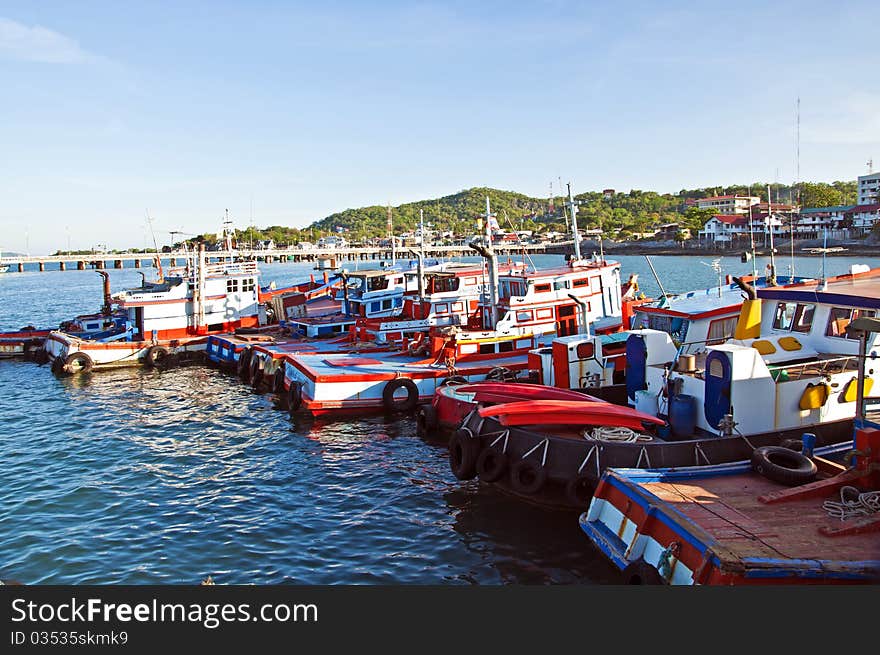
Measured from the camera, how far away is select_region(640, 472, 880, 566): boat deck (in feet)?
27.5

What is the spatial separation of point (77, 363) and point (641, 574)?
1204 inches

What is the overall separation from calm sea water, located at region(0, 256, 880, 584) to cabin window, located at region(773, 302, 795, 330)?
7652mm

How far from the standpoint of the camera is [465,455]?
14938mm

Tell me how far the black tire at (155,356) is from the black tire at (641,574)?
29610mm

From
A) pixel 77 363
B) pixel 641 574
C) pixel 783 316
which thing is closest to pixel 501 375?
pixel 783 316

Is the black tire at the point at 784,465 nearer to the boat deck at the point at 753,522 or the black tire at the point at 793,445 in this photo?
the boat deck at the point at 753,522

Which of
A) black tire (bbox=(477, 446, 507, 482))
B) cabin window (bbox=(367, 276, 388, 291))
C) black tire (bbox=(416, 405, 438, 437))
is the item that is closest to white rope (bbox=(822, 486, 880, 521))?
black tire (bbox=(477, 446, 507, 482))

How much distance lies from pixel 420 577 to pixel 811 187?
168789 millimetres

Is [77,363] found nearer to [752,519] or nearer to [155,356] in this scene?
[155,356]

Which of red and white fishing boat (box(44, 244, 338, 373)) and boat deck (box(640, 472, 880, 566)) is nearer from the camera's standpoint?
boat deck (box(640, 472, 880, 566))

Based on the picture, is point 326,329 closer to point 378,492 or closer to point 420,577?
point 378,492

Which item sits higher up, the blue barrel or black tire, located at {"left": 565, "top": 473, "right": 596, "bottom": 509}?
the blue barrel

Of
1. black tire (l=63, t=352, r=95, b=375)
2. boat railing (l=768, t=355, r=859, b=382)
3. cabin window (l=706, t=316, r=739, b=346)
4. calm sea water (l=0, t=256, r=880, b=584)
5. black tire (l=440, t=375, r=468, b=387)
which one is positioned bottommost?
calm sea water (l=0, t=256, r=880, b=584)

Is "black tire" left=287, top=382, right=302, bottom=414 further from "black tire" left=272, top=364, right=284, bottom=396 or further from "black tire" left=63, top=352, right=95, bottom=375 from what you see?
"black tire" left=63, top=352, right=95, bottom=375
